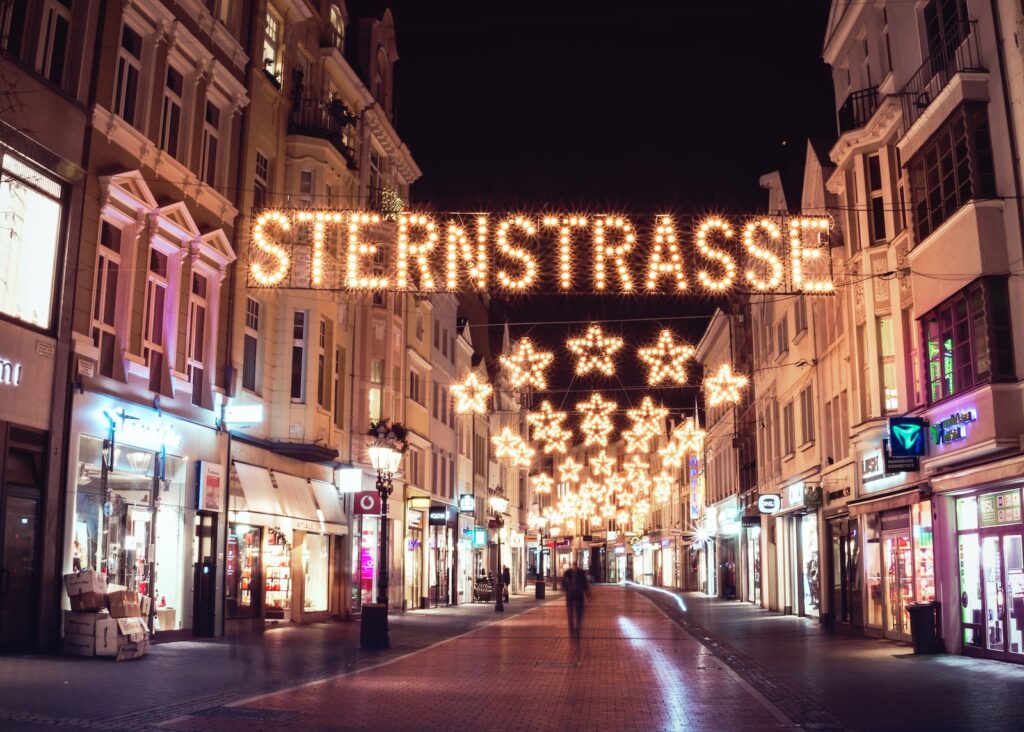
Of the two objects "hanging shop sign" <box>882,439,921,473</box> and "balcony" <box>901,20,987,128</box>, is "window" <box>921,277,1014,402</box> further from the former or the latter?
"balcony" <box>901,20,987,128</box>

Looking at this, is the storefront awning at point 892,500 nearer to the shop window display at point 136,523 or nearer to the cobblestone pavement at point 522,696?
the cobblestone pavement at point 522,696

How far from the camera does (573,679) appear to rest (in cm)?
1608

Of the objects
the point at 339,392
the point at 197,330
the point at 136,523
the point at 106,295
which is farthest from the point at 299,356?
the point at 106,295

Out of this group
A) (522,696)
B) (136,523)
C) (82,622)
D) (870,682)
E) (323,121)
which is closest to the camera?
(522,696)

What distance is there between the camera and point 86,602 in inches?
673

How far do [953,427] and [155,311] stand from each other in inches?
610

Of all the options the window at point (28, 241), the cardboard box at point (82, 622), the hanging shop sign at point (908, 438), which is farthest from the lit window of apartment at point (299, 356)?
the hanging shop sign at point (908, 438)

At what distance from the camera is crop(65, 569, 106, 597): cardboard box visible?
1717cm

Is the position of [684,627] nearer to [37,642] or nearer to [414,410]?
[414,410]

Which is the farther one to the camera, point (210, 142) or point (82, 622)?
point (210, 142)

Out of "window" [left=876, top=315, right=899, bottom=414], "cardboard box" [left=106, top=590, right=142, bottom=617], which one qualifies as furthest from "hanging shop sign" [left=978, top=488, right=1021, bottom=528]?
"cardboard box" [left=106, top=590, right=142, bottom=617]

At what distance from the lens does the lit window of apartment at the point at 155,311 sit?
808 inches

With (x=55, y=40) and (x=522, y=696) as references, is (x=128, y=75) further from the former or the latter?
(x=522, y=696)

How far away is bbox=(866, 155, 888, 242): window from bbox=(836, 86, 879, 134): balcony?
0.98 meters
